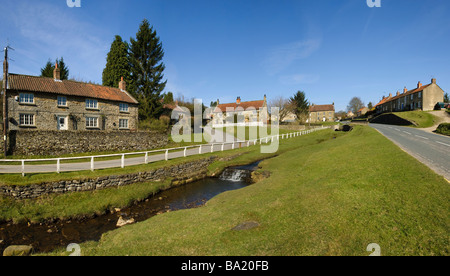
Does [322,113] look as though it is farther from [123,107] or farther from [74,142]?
[74,142]

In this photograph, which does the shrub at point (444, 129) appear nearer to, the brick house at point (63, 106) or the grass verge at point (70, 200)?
the grass verge at point (70, 200)

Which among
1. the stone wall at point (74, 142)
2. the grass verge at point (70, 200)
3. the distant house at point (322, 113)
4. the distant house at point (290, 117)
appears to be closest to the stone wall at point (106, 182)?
the grass verge at point (70, 200)

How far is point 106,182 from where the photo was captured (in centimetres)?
1402

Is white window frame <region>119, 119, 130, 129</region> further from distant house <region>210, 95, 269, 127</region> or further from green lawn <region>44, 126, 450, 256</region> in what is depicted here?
distant house <region>210, 95, 269, 127</region>

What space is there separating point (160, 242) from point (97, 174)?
9907 millimetres

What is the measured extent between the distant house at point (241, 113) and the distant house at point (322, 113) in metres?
44.3

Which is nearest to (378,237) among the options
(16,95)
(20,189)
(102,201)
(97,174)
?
(102,201)

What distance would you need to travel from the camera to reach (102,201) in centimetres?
1248

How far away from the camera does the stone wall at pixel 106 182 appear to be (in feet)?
39.0

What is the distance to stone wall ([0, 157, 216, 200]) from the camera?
11.9 m

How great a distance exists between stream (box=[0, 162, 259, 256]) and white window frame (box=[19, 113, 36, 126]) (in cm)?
1910

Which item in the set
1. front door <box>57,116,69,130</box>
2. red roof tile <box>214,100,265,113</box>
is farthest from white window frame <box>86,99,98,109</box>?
red roof tile <box>214,100,265,113</box>
